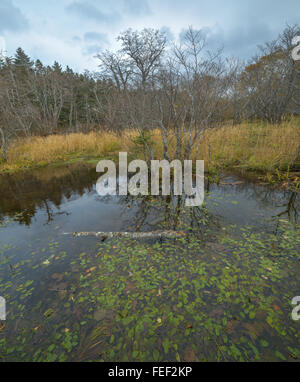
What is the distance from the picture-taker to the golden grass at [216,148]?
6.21 m

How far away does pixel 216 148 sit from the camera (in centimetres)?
786

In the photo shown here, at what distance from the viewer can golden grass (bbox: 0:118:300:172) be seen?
6.21 meters

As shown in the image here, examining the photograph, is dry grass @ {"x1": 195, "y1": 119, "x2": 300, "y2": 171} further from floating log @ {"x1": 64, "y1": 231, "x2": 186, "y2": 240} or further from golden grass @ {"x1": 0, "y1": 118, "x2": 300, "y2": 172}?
floating log @ {"x1": 64, "y1": 231, "x2": 186, "y2": 240}

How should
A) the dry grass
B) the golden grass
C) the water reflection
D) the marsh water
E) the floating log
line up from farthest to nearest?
the golden grass
the dry grass
the water reflection
the floating log
the marsh water

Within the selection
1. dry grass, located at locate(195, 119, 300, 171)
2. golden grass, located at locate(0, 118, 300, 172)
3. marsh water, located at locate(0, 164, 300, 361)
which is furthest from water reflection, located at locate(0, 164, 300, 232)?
golden grass, located at locate(0, 118, 300, 172)

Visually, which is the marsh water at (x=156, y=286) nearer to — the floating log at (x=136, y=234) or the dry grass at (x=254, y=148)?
the floating log at (x=136, y=234)

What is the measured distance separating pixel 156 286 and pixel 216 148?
6.99 m

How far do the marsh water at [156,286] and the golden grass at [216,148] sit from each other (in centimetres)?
249

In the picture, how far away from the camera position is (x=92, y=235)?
3.54 m

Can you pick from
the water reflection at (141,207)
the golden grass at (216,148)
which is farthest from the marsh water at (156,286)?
the golden grass at (216,148)

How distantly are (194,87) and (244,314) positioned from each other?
5900 mm

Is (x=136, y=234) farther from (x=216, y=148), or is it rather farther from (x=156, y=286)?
(x=216, y=148)

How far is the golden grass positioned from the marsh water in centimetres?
249

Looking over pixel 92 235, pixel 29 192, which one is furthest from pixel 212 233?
pixel 29 192
